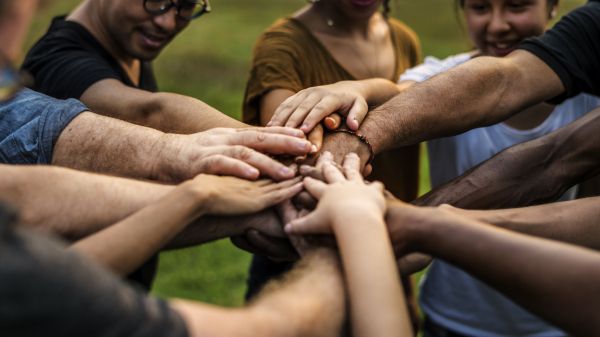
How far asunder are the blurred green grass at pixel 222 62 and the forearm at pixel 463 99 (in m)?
1.67

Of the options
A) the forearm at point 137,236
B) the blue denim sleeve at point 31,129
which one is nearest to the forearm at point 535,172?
the forearm at point 137,236

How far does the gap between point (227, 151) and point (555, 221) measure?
2.97 feet

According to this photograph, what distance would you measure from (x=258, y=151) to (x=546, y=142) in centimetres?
95

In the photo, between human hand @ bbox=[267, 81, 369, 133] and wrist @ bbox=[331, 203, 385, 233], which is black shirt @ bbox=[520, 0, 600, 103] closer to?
human hand @ bbox=[267, 81, 369, 133]

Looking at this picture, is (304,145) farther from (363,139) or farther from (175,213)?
(175,213)

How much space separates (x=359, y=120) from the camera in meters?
2.41

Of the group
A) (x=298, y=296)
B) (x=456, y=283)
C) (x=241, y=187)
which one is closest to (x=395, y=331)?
(x=298, y=296)

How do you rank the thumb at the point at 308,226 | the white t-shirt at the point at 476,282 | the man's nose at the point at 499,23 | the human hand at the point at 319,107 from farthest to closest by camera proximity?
1. the man's nose at the point at 499,23
2. the white t-shirt at the point at 476,282
3. the human hand at the point at 319,107
4. the thumb at the point at 308,226

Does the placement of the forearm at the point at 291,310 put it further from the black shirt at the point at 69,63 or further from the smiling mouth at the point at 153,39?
the smiling mouth at the point at 153,39

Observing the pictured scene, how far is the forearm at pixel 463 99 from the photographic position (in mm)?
2459

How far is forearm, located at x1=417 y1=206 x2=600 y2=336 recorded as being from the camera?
164cm

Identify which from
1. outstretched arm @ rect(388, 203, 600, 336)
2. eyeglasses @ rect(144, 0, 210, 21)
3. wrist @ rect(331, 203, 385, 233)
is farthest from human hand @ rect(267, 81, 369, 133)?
eyeglasses @ rect(144, 0, 210, 21)

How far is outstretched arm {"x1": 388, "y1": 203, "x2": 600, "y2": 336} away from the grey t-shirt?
729mm

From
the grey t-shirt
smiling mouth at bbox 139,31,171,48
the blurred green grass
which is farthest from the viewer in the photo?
the blurred green grass
